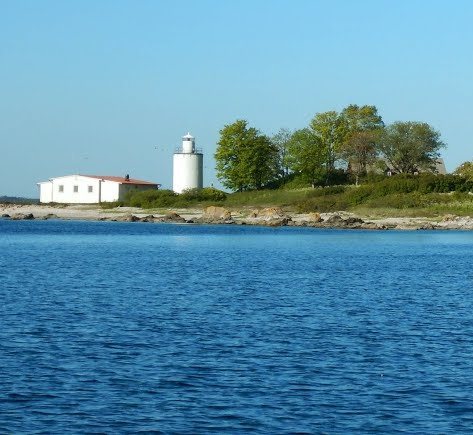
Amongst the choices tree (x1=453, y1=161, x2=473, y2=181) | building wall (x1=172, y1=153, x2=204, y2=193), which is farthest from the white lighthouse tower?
tree (x1=453, y1=161, x2=473, y2=181)

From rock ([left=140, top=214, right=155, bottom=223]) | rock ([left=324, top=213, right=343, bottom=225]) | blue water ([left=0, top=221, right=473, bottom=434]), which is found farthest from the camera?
rock ([left=140, top=214, right=155, bottom=223])

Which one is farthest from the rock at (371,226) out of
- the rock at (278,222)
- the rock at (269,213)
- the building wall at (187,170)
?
the building wall at (187,170)

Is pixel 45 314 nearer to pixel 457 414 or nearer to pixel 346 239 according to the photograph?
pixel 457 414

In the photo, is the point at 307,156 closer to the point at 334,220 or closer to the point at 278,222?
the point at 278,222

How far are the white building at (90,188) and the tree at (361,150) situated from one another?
2402cm

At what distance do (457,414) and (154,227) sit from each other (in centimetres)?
7629

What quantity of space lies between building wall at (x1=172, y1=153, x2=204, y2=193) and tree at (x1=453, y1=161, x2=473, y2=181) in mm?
27725

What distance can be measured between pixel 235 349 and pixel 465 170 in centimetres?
8371

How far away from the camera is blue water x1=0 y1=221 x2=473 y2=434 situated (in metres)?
16.3

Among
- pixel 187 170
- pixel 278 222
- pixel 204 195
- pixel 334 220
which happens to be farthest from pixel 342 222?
pixel 187 170

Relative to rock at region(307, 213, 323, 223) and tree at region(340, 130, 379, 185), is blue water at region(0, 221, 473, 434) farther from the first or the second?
tree at region(340, 130, 379, 185)

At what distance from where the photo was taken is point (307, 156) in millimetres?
112188

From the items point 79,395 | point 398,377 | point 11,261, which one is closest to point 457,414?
point 398,377

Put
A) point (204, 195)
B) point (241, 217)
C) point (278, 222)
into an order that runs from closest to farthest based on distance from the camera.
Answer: point (278, 222)
point (241, 217)
point (204, 195)
